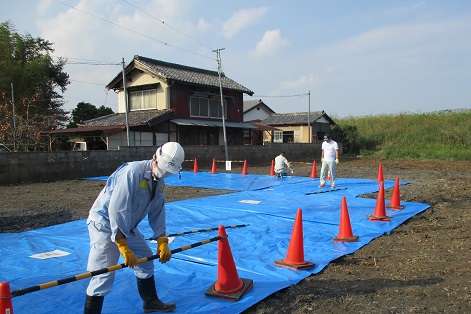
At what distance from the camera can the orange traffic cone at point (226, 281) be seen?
3.36m

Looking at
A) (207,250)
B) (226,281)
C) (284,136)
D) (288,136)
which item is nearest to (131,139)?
(207,250)

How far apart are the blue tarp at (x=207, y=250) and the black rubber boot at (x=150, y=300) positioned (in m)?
0.11

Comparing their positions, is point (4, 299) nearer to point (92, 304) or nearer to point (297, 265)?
point (92, 304)

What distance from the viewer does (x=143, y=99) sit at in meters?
23.2

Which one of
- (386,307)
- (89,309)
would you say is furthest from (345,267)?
(89,309)

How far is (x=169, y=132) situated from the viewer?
21781mm

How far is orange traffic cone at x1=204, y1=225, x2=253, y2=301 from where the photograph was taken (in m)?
3.36

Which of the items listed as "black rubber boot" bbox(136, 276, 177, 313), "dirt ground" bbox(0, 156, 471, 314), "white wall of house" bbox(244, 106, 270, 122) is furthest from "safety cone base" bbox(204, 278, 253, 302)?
"white wall of house" bbox(244, 106, 270, 122)

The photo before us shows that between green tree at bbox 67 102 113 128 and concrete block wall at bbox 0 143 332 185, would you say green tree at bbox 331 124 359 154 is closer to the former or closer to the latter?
concrete block wall at bbox 0 143 332 185

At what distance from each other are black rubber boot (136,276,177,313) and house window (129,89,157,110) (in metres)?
20.3

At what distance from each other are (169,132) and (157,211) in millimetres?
19042

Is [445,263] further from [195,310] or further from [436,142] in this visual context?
[436,142]

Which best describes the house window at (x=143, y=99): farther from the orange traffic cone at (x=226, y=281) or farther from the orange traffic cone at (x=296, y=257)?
the orange traffic cone at (x=226, y=281)

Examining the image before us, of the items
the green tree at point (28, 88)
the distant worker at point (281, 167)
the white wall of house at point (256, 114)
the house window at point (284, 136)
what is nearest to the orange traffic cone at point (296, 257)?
the distant worker at point (281, 167)
